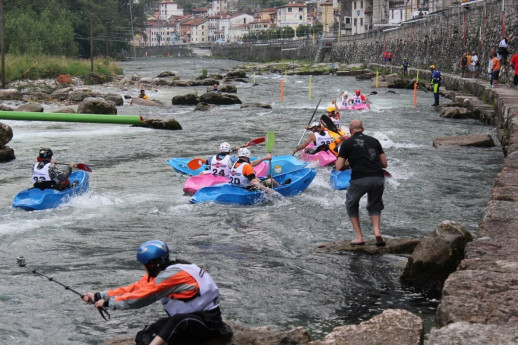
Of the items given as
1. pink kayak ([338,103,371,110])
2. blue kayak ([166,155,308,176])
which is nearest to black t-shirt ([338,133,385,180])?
blue kayak ([166,155,308,176])

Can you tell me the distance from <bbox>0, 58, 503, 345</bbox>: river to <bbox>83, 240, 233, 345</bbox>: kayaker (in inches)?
59.3

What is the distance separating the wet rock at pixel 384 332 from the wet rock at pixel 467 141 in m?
12.8

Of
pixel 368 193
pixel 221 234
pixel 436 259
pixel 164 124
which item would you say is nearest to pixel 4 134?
pixel 164 124

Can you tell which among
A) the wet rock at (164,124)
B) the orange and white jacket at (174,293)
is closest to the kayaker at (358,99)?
the wet rock at (164,124)

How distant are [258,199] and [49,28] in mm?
57553

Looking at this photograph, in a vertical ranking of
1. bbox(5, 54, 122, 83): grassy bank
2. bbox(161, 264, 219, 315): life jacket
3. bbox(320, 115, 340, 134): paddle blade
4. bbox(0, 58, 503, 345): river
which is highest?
bbox(5, 54, 122, 83): grassy bank

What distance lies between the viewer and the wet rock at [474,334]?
4301 millimetres

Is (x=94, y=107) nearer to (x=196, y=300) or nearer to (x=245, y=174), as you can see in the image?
(x=245, y=174)

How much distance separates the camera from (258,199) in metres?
11.8

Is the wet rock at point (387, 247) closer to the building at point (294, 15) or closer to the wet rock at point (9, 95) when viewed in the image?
the wet rock at point (9, 95)

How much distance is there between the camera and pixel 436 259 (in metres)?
7.12

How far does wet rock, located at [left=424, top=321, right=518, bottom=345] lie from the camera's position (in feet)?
14.1

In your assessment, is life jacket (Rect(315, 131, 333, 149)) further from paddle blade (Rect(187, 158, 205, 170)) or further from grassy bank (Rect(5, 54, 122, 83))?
grassy bank (Rect(5, 54, 122, 83))

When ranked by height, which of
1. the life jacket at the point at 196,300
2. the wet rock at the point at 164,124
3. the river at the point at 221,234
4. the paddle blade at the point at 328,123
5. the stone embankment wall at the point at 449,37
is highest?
the stone embankment wall at the point at 449,37
